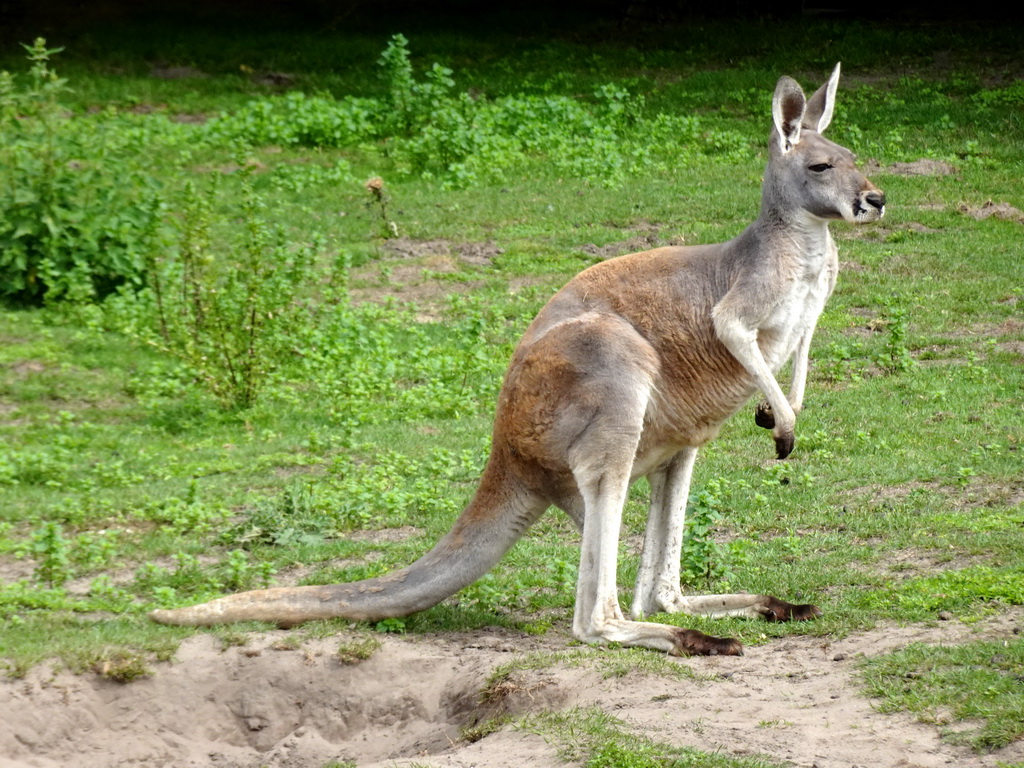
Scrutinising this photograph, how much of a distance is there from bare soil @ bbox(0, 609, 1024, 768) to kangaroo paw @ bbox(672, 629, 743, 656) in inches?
1.6

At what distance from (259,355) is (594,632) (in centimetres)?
463

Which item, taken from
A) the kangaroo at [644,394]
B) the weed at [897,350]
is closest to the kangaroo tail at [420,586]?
the kangaroo at [644,394]

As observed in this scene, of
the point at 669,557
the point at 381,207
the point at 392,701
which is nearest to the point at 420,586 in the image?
the point at 392,701

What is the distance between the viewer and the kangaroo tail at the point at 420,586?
213 inches

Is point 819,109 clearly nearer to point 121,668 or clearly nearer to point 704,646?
point 704,646

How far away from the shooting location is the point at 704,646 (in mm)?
5008

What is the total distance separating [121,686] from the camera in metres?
5.07

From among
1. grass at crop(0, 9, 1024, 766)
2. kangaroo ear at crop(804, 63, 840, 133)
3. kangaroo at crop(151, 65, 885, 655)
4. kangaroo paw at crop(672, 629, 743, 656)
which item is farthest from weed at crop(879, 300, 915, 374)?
kangaroo paw at crop(672, 629, 743, 656)

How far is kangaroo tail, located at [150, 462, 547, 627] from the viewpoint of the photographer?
5422 millimetres

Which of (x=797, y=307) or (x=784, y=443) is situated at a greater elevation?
(x=797, y=307)

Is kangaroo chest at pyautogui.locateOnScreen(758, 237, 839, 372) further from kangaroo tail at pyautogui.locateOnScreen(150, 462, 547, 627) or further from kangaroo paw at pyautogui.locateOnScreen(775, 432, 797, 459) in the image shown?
kangaroo tail at pyautogui.locateOnScreen(150, 462, 547, 627)

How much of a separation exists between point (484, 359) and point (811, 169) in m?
4.25

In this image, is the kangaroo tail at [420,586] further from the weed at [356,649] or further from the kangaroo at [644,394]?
the weed at [356,649]

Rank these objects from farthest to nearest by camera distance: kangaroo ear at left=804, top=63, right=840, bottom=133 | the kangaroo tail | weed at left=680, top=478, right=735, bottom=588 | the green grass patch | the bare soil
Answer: weed at left=680, top=478, right=735, bottom=588 → kangaroo ear at left=804, top=63, right=840, bottom=133 → the kangaroo tail → the bare soil → the green grass patch
